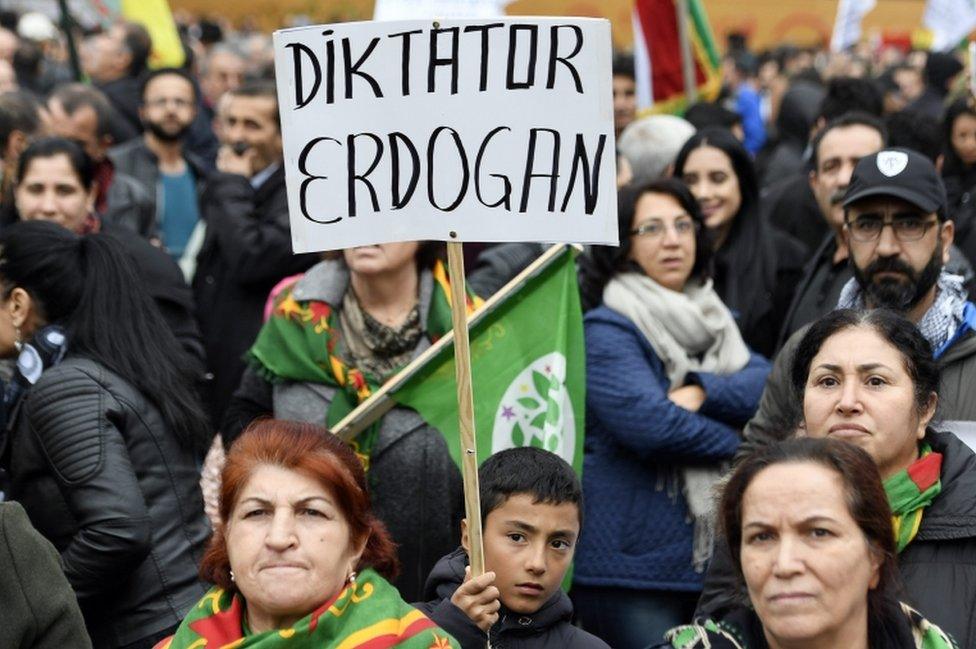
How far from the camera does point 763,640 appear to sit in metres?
3.34

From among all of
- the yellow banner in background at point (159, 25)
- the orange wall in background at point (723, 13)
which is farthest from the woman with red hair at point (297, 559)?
the orange wall in background at point (723, 13)

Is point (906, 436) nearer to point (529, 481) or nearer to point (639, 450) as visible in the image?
point (529, 481)

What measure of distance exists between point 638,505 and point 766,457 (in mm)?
2084

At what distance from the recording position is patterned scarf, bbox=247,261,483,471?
17.8 feet

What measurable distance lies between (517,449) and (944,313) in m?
1.25

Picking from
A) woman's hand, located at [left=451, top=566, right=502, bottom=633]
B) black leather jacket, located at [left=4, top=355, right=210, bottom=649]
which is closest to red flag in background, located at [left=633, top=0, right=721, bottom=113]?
black leather jacket, located at [left=4, top=355, right=210, bottom=649]

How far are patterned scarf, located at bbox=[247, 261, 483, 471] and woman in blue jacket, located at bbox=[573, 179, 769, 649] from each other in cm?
52

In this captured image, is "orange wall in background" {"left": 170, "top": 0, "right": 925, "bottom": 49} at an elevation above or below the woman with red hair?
above

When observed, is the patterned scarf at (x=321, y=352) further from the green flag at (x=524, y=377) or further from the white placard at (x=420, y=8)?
the white placard at (x=420, y=8)

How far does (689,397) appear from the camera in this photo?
18.3 ft

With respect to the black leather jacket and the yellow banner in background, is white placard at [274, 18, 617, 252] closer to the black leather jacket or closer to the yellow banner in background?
the black leather jacket

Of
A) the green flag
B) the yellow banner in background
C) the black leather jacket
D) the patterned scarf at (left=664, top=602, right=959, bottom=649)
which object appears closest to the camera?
the patterned scarf at (left=664, top=602, right=959, bottom=649)

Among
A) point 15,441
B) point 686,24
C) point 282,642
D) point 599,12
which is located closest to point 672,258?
point 15,441

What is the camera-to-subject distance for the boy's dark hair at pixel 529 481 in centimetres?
445
